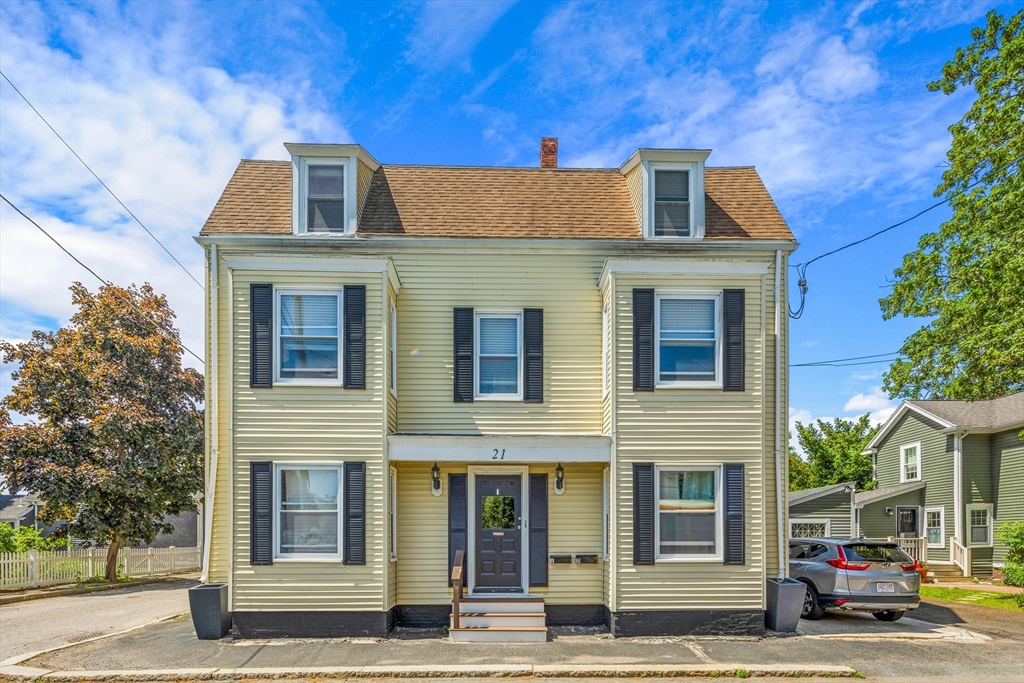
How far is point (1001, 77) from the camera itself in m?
17.5

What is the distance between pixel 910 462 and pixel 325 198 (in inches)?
948

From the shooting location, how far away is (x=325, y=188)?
1366 cm

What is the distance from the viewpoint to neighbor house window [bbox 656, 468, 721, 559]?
1239 centimetres

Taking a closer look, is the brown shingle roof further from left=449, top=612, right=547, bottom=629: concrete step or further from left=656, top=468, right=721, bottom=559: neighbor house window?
left=449, top=612, right=547, bottom=629: concrete step

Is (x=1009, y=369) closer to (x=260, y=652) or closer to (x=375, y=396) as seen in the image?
(x=375, y=396)

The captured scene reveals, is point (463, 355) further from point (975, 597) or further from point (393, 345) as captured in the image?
point (975, 597)

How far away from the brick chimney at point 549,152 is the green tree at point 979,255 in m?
9.26

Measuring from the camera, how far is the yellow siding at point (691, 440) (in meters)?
12.2

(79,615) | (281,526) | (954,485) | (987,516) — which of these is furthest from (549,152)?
(987,516)

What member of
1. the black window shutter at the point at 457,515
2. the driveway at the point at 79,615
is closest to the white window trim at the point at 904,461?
the black window shutter at the point at 457,515

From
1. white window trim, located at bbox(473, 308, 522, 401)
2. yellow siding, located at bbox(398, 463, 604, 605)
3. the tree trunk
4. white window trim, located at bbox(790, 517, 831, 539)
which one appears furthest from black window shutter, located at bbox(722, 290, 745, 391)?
the tree trunk

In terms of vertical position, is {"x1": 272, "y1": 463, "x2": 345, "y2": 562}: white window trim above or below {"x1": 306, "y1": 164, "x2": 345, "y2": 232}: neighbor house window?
below

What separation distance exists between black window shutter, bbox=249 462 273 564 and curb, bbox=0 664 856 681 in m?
2.25

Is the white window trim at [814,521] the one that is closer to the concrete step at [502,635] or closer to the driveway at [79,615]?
the concrete step at [502,635]
